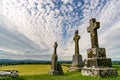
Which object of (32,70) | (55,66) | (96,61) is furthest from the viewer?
(32,70)

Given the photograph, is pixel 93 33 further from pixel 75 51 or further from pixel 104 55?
pixel 75 51

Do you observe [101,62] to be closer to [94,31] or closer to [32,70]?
[94,31]

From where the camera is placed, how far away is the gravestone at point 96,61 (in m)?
12.6

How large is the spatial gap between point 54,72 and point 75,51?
4.38m

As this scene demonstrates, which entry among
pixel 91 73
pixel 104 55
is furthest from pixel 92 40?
pixel 91 73

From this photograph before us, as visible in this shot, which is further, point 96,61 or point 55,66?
point 55,66

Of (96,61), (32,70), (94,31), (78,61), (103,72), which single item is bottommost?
(32,70)

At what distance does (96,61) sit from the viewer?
13.1 meters

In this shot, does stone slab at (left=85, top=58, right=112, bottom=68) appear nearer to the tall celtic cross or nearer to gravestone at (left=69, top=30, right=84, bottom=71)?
the tall celtic cross

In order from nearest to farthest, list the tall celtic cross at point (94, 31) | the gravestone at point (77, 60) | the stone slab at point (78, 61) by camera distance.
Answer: the tall celtic cross at point (94, 31), the gravestone at point (77, 60), the stone slab at point (78, 61)

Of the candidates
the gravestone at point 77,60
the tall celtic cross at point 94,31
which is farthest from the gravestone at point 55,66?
the tall celtic cross at point 94,31

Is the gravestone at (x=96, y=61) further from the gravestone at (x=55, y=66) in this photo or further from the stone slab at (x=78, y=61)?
the stone slab at (x=78, y=61)

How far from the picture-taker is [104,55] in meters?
13.4

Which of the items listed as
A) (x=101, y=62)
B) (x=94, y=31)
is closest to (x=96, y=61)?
(x=101, y=62)
